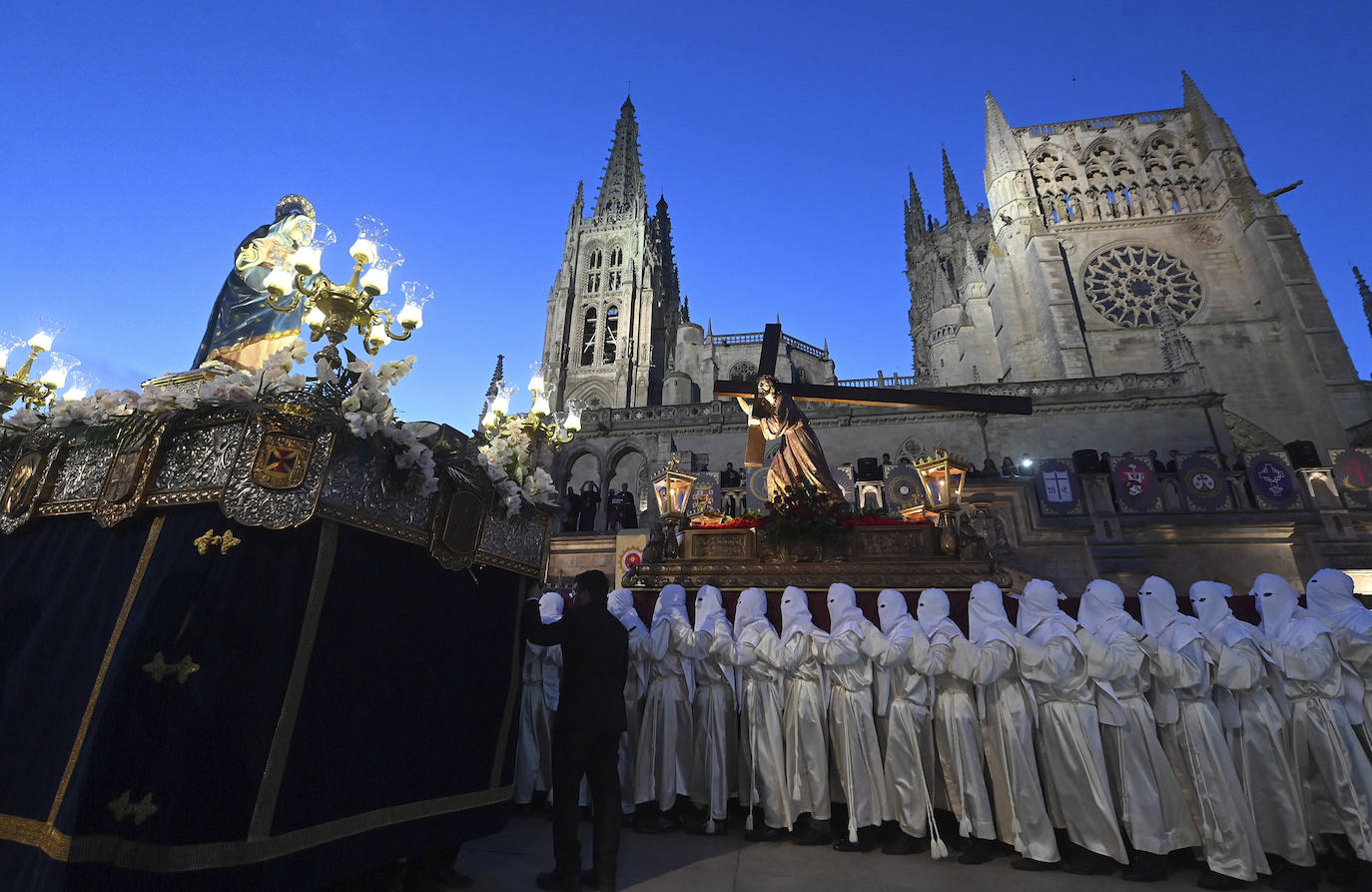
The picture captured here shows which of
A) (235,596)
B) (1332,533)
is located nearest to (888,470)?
(1332,533)

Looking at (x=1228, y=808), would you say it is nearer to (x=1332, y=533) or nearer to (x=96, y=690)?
(x=96, y=690)

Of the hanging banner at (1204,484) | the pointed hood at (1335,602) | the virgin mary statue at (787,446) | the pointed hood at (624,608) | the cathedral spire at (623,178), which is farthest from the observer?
the cathedral spire at (623,178)

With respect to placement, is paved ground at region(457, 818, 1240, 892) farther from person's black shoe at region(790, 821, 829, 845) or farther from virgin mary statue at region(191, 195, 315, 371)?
virgin mary statue at region(191, 195, 315, 371)

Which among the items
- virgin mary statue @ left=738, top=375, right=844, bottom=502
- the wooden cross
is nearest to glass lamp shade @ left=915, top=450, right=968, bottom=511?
virgin mary statue @ left=738, top=375, right=844, bottom=502

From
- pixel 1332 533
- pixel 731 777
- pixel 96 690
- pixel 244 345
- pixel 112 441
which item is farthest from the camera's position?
pixel 1332 533

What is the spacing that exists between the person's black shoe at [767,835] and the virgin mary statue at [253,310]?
5.56 metres

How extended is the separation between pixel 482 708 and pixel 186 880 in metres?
1.38

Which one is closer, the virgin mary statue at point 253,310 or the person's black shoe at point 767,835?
the person's black shoe at point 767,835

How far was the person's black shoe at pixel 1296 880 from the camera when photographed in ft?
10.8

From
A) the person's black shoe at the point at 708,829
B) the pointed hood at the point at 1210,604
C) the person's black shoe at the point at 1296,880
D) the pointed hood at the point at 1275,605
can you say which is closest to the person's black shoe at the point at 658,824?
the person's black shoe at the point at 708,829

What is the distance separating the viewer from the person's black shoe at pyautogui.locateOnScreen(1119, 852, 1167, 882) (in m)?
3.37

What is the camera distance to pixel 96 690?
2.27 m

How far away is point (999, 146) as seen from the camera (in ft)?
96.6

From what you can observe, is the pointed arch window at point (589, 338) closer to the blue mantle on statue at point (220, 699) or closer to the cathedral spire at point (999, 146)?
the cathedral spire at point (999, 146)
